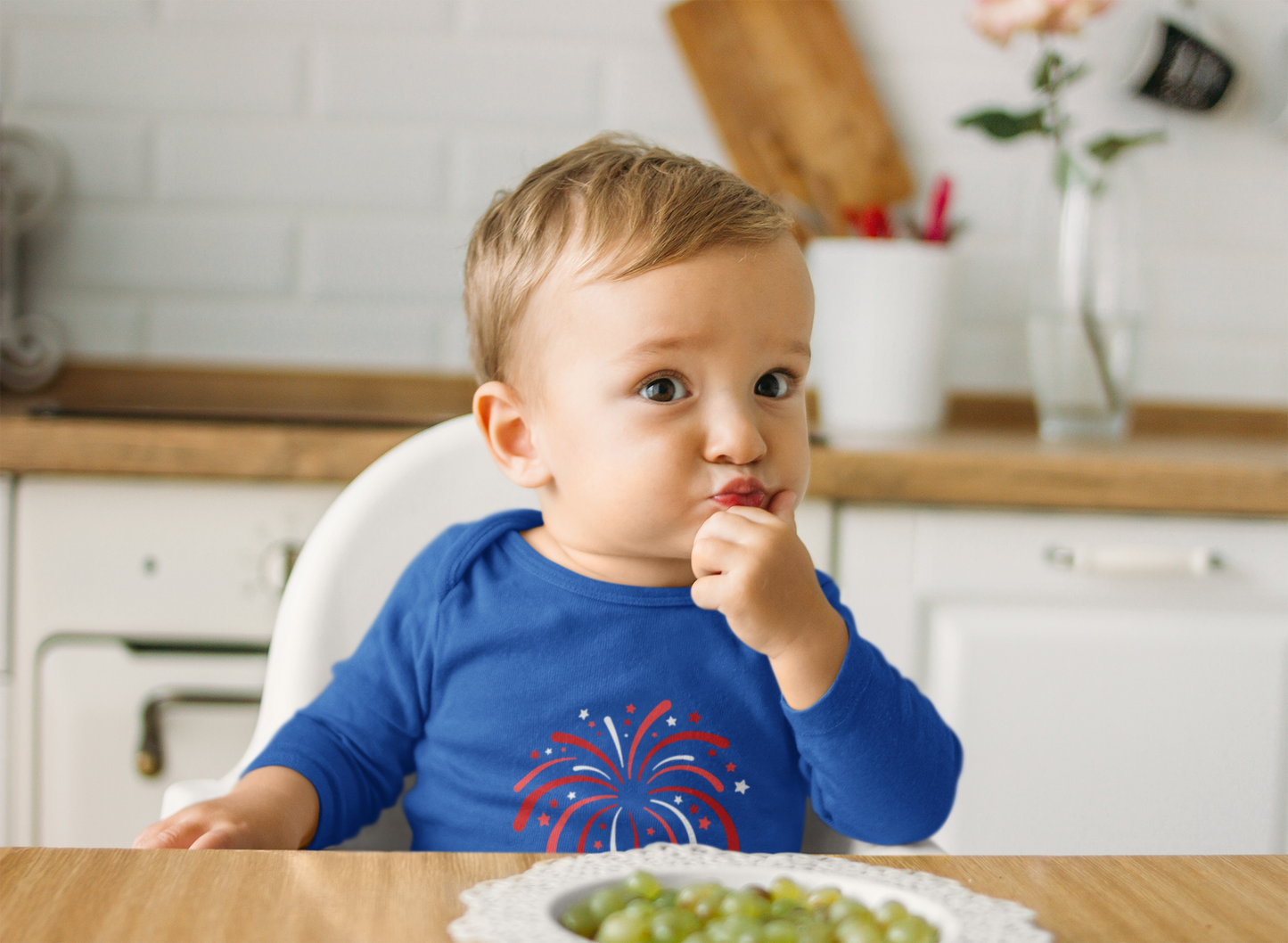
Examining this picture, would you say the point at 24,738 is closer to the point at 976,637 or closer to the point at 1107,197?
the point at 976,637

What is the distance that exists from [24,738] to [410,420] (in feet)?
1.72

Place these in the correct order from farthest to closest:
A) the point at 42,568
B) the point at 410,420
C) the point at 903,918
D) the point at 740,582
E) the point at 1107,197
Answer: the point at 1107,197
the point at 410,420
the point at 42,568
the point at 740,582
the point at 903,918

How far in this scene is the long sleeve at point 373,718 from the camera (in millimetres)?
832

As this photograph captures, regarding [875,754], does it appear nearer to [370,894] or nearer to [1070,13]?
[370,894]

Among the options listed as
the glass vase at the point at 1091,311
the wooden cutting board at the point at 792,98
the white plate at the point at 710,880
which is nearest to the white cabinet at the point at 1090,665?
the glass vase at the point at 1091,311

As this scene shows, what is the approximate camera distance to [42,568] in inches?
49.9

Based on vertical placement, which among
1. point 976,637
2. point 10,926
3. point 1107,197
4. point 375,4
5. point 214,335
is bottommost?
point 976,637

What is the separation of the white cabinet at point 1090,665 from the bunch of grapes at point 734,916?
85 centimetres

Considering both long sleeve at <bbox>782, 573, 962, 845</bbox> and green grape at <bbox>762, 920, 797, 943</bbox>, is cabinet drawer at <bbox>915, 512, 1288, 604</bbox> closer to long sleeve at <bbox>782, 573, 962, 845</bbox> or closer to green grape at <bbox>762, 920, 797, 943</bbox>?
long sleeve at <bbox>782, 573, 962, 845</bbox>

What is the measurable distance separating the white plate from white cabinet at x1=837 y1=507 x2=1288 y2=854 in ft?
2.66

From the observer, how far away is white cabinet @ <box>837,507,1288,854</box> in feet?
4.21

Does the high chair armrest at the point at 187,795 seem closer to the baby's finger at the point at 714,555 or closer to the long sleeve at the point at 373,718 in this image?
the long sleeve at the point at 373,718

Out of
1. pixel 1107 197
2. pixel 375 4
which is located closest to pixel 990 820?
pixel 1107 197

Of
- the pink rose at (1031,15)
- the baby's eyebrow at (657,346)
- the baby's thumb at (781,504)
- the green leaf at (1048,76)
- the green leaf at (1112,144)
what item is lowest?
the baby's thumb at (781,504)
